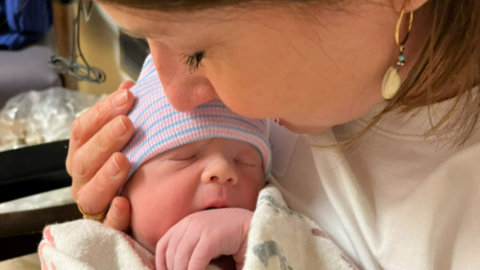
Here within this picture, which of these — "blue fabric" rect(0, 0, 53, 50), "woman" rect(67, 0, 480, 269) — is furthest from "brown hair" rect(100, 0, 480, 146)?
"blue fabric" rect(0, 0, 53, 50)

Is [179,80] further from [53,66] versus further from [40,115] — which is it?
[53,66]

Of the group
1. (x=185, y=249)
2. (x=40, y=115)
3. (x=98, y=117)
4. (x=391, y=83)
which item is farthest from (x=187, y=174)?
(x=40, y=115)

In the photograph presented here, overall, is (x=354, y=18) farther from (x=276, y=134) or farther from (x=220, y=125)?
(x=276, y=134)

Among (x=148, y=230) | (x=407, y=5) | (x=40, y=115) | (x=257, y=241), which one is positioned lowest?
(x=40, y=115)

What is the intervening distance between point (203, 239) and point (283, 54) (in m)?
0.28

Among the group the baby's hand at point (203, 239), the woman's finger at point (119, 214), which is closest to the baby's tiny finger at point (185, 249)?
the baby's hand at point (203, 239)

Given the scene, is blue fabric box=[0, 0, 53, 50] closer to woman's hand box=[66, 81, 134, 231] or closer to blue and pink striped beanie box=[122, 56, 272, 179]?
woman's hand box=[66, 81, 134, 231]

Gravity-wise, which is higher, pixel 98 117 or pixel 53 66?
pixel 98 117

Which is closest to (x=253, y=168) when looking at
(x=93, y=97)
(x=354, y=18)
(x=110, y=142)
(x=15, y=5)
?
(x=110, y=142)

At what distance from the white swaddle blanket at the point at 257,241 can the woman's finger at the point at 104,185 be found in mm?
60

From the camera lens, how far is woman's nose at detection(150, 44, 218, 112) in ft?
1.58

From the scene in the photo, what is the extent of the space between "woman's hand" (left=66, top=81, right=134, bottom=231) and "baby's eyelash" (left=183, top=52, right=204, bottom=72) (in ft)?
0.81

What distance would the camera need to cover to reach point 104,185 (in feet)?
2.23

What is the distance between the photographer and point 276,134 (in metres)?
0.79
